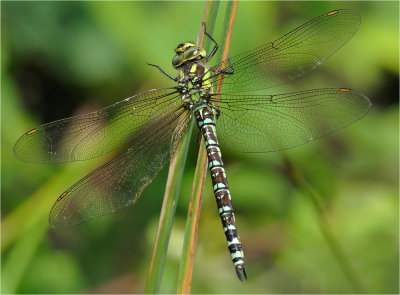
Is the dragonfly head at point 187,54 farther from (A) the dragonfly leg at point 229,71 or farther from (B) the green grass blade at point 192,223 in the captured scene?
(B) the green grass blade at point 192,223

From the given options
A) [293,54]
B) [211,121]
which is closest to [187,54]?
[211,121]

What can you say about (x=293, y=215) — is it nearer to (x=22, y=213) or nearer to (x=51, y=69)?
(x=22, y=213)

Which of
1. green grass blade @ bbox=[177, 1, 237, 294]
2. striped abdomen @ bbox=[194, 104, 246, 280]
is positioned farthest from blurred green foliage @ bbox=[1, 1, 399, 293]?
green grass blade @ bbox=[177, 1, 237, 294]

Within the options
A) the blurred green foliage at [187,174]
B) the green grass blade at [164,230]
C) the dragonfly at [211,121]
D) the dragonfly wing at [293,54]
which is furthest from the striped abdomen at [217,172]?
the green grass blade at [164,230]

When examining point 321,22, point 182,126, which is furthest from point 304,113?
point 182,126

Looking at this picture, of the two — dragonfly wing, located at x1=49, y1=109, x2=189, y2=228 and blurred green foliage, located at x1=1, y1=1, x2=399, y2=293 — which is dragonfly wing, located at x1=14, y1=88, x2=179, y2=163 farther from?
blurred green foliage, located at x1=1, y1=1, x2=399, y2=293

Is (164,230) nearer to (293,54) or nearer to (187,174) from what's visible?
(293,54)
